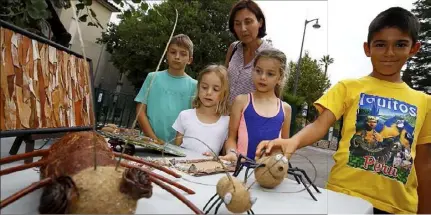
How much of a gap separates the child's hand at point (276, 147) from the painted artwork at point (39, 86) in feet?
1.82

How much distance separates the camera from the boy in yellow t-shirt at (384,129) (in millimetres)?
1369

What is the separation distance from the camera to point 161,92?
2590mm

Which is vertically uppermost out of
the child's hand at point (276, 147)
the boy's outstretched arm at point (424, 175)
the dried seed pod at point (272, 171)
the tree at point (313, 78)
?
the tree at point (313, 78)

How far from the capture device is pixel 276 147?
1057 mm

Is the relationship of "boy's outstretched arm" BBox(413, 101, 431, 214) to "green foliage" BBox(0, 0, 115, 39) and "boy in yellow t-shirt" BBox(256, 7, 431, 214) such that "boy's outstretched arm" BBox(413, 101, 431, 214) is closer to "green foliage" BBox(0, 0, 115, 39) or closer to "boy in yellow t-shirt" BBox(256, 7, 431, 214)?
"boy in yellow t-shirt" BBox(256, 7, 431, 214)

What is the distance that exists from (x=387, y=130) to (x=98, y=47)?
72.4 feet

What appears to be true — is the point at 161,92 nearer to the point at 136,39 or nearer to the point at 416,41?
the point at 416,41

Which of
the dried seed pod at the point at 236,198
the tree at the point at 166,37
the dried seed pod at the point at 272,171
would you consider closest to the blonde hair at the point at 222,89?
the dried seed pod at the point at 272,171

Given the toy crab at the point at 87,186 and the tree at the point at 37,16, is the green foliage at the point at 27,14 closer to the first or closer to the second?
the tree at the point at 37,16

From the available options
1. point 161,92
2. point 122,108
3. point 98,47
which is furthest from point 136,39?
point 161,92

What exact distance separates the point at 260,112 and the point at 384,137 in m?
0.78

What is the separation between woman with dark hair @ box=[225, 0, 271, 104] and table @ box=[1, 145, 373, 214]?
1448 mm

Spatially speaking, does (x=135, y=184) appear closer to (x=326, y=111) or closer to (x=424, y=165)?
(x=326, y=111)

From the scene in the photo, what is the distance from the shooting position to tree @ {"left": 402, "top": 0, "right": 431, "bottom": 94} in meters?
1.28
